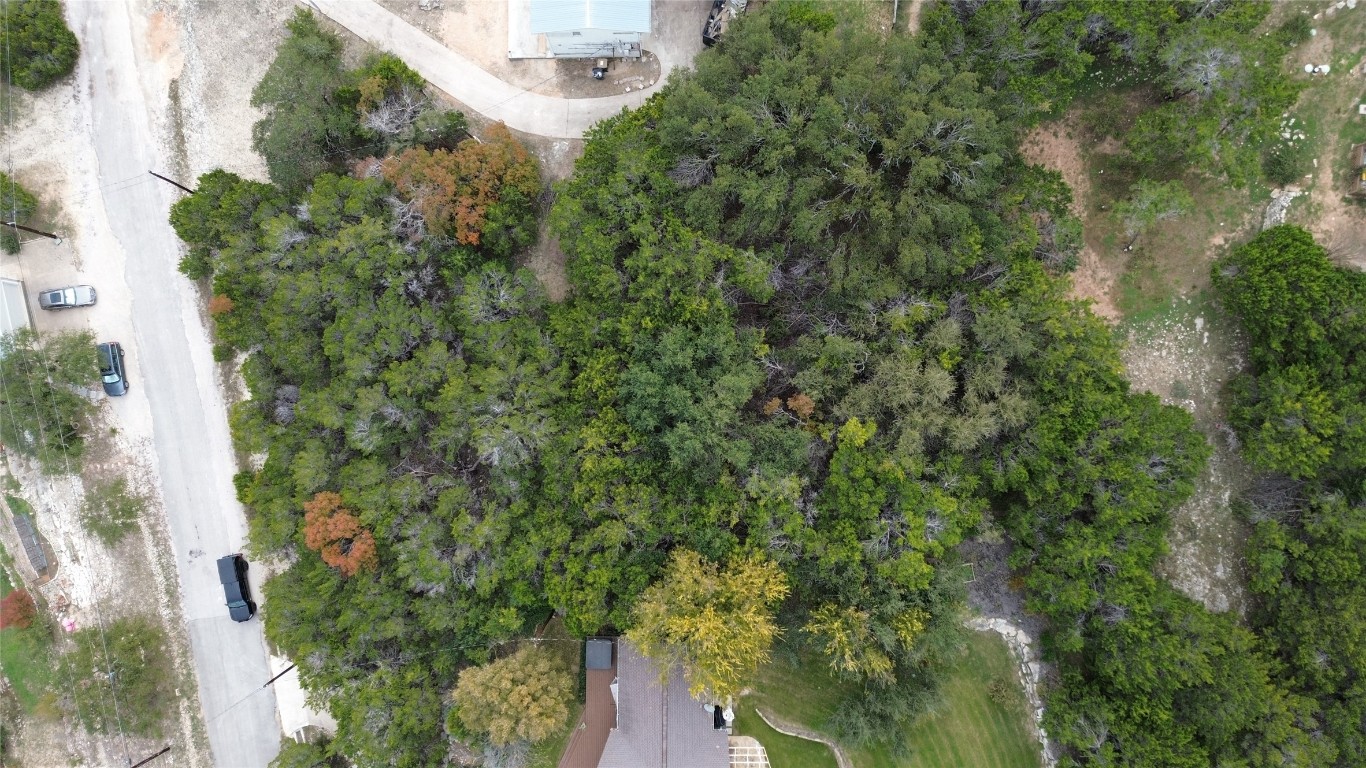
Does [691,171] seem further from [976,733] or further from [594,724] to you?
[976,733]

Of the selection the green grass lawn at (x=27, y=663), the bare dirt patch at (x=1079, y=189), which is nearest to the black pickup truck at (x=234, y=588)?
the green grass lawn at (x=27, y=663)

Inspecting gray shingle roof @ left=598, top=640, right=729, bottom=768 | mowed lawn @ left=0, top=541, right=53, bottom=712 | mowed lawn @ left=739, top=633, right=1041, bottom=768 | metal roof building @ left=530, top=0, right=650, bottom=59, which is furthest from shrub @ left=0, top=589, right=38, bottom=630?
metal roof building @ left=530, top=0, right=650, bottom=59

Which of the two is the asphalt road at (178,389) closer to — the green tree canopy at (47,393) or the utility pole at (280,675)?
the utility pole at (280,675)

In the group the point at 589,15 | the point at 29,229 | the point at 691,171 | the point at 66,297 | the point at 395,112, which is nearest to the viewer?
the point at 691,171

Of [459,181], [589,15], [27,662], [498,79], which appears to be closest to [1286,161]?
[589,15]

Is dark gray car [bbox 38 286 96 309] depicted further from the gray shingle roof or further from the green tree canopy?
the gray shingle roof

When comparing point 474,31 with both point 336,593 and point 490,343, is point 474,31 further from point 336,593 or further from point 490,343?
point 336,593
